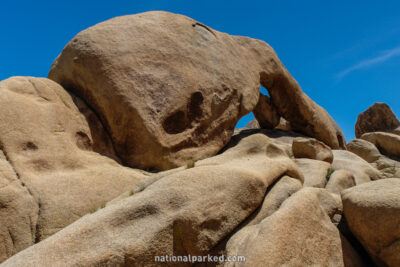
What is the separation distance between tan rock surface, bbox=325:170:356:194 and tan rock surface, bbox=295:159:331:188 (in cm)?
15

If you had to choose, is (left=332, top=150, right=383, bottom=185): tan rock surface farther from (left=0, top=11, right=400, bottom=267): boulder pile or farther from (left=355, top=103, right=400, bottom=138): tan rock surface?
(left=355, top=103, right=400, bottom=138): tan rock surface

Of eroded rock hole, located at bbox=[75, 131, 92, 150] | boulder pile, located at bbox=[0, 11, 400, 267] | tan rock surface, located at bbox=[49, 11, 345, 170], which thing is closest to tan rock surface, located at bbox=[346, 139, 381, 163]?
boulder pile, located at bbox=[0, 11, 400, 267]

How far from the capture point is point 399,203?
4.77 meters

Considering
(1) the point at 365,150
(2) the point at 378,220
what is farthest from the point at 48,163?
(1) the point at 365,150

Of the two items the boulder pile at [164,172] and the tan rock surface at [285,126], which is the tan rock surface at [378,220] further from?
the tan rock surface at [285,126]

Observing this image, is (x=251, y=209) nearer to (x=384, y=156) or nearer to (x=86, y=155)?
(x=86, y=155)

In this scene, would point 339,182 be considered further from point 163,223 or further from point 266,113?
point 266,113

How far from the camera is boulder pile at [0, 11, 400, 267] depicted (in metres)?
4.38

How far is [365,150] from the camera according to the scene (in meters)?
15.8

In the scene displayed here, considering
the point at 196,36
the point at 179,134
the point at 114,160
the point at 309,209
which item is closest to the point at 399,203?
the point at 309,209

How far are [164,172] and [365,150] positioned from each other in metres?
12.4

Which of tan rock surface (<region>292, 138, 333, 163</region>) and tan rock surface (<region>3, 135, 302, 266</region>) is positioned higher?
tan rock surface (<region>292, 138, 333, 163</region>)

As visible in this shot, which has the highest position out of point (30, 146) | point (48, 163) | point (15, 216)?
point (30, 146)

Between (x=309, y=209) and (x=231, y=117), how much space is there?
180 inches
